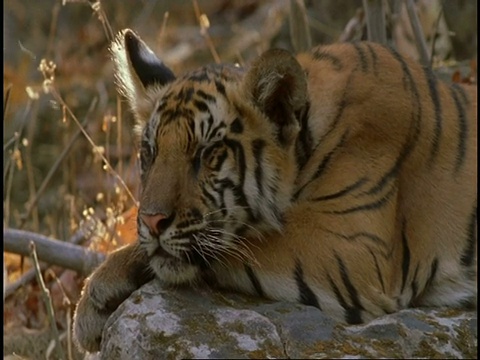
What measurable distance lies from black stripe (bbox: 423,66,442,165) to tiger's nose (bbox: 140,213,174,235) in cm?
133

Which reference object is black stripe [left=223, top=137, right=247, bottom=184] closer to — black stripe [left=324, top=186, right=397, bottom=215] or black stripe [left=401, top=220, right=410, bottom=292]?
black stripe [left=324, top=186, right=397, bottom=215]

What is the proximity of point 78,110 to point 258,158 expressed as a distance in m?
9.51

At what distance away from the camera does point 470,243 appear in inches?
200

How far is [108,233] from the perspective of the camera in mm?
6844

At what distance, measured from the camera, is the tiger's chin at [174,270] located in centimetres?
455

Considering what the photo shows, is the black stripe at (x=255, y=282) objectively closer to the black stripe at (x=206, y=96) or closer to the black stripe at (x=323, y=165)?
the black stripe at (x=323, y=165)

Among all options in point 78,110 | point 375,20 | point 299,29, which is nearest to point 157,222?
point 375,20

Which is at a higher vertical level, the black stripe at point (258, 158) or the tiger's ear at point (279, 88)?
the tiger's ear at point (279, 88)

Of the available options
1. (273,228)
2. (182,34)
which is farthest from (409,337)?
(182,34)

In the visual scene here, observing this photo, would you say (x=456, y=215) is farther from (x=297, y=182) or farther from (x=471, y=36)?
(x=471, y=36)

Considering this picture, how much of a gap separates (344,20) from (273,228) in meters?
7.33

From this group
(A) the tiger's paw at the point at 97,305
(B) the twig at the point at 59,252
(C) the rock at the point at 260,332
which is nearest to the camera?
(C) the rock at the point at 260,332

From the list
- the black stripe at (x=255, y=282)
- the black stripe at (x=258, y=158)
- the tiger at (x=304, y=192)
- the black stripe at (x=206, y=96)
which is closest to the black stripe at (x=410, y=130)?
the tiger at (x=304, y=192)

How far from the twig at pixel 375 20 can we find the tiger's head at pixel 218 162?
103 inches
